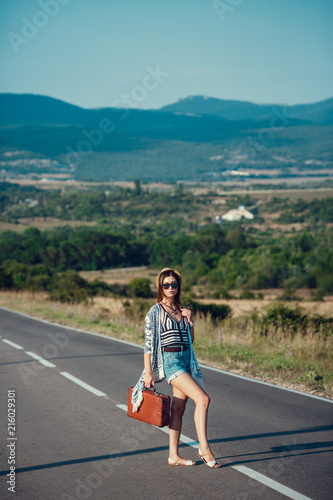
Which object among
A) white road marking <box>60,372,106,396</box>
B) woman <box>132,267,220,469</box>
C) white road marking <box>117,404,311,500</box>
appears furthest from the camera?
white road marking <box>60,372,106,396</box>

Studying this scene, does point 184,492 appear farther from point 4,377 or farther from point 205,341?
point 205,341

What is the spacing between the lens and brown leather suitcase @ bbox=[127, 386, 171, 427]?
481 centimetres

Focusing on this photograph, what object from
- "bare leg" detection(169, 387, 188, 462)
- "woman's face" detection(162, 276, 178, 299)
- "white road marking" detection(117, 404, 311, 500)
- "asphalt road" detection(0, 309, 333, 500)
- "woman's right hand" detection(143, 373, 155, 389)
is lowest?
"asphalt road" detection(0, 309, 333, 500)

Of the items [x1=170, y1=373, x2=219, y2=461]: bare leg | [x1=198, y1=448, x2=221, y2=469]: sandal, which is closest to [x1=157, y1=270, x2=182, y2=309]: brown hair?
[x1=170, y1=373, x2=219, y2=461]: bare leg

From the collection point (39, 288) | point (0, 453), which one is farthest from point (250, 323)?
point (39, 288)

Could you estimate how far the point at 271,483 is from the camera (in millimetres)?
4684

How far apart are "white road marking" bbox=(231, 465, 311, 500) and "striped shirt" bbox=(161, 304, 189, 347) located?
48.4 inches

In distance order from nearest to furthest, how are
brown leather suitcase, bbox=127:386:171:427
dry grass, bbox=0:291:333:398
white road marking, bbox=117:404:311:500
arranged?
white road marking, bbox=117:404:311:500 < brown leather suitcase, bbox=127:386:171:427 < dry grass, bbox=0:291:333:398

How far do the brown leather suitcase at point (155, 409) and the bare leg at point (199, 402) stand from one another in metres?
0.18

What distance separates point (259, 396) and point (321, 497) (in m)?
3.44

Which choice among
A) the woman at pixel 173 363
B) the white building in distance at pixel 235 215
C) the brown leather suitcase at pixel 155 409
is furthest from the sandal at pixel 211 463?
the white building in distance at pixel 235 215

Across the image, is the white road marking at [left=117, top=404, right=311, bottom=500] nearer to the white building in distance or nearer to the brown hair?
the brown hair

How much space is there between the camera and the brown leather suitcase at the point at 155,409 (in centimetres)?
481

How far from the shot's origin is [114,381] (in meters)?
8.89
